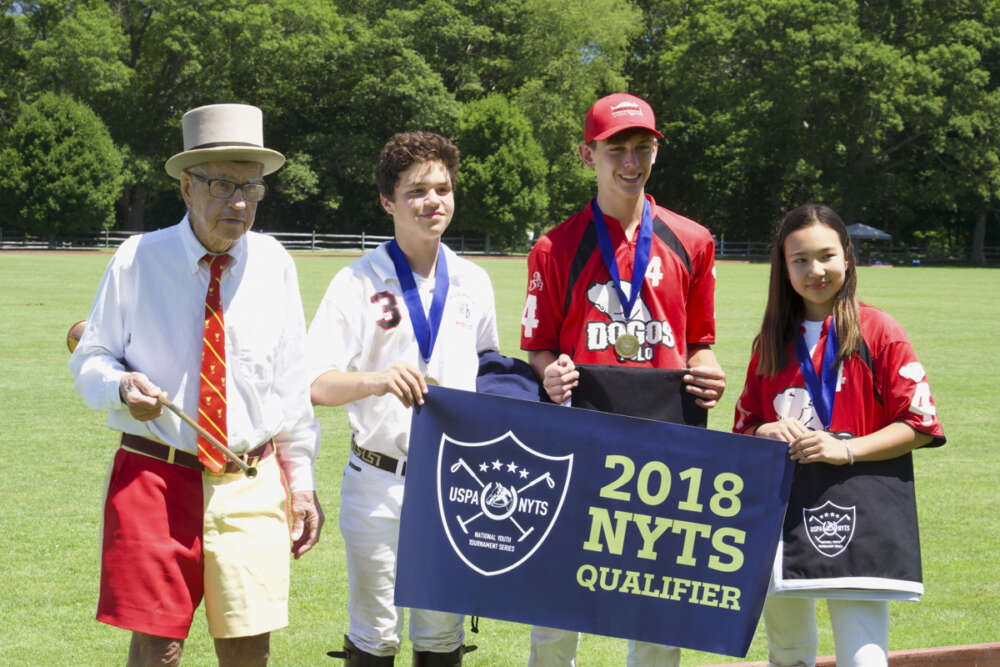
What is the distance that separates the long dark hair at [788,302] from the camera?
4.08 metres

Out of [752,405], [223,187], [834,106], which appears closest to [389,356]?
[223,187]

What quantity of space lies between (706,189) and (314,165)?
26.4 m

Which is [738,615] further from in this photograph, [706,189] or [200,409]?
[706,189]

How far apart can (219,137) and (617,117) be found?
1.51 metres

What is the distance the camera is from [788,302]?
13.8ft

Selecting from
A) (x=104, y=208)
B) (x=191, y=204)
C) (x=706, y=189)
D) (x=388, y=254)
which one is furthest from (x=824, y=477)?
(x=706, y=189)

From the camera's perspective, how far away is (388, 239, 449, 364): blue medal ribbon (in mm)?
4180

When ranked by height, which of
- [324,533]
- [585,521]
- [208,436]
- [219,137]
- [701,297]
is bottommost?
[324,533]

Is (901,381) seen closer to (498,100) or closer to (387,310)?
(387,310)

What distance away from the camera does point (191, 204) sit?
12.6 ft

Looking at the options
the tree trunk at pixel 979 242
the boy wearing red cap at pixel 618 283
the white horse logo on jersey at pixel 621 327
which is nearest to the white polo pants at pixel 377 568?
the boy wearing red cap at pixel 618 283

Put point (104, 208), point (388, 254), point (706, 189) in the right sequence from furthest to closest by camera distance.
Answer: point (706, 189), point (104, 208), point (388, 254)

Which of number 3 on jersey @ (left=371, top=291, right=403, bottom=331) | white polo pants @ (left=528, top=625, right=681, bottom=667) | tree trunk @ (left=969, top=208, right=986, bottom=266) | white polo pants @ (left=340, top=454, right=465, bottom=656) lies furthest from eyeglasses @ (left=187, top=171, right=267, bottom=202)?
tree trunk @ (left=969, top=208, right=986, bottom=266)

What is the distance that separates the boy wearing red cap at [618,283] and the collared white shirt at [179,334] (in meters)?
1.03
